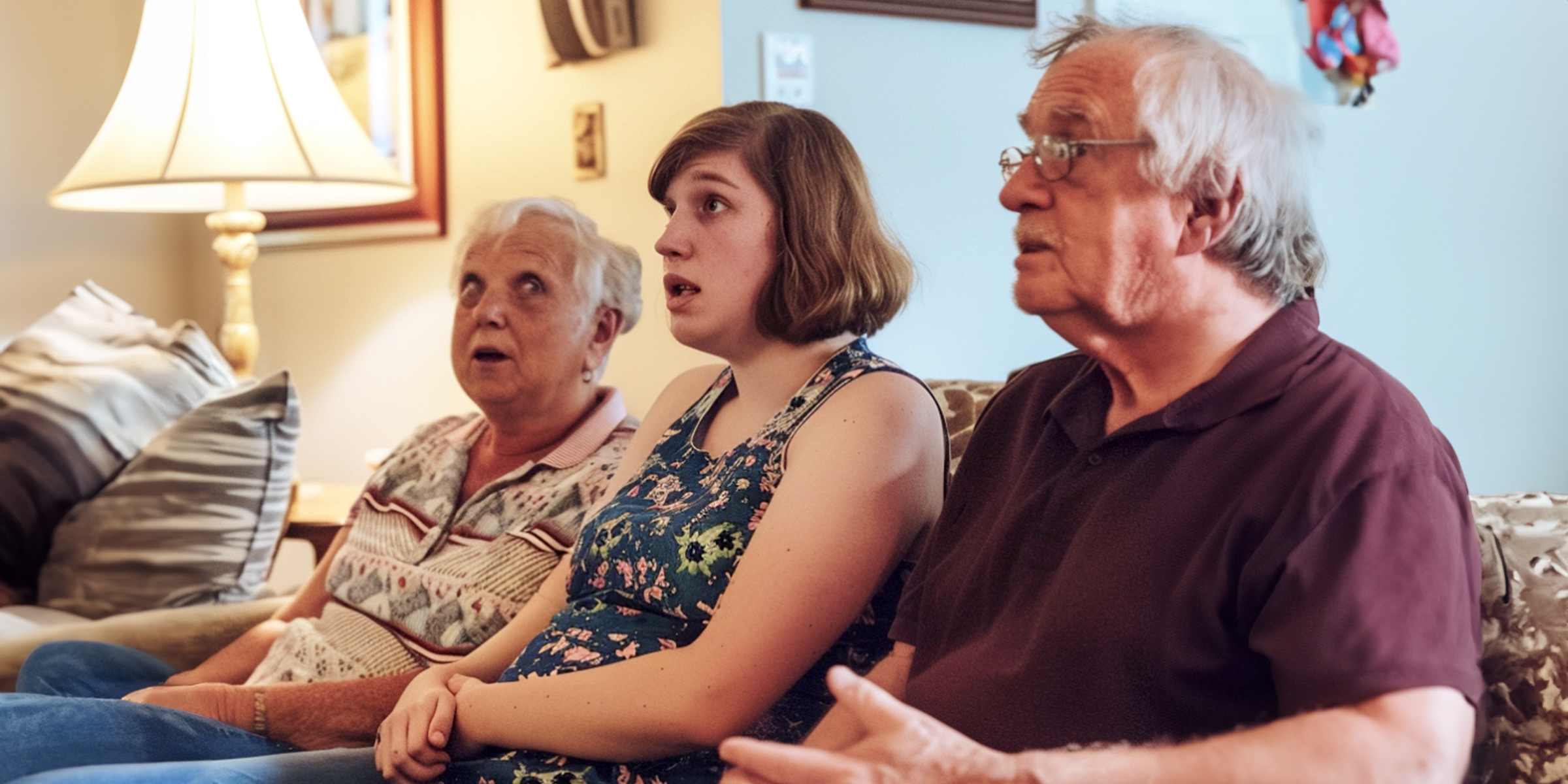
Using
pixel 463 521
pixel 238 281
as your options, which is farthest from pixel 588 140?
pixel 463 521

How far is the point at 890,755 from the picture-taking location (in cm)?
92

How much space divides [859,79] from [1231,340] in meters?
1.34

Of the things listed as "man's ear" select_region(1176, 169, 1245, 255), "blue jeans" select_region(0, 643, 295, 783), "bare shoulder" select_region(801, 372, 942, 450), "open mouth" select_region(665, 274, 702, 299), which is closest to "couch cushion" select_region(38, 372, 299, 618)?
"blue jeans" select_region(0, 643, 295, 783)

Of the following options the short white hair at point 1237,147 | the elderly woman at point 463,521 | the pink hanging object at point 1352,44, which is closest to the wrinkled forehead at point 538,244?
the elderly woman at point 463,521

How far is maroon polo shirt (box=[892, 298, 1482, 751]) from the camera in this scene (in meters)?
0.84

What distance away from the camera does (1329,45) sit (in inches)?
114

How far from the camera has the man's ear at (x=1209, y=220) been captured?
1026 mm

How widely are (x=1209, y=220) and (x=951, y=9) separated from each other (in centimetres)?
141

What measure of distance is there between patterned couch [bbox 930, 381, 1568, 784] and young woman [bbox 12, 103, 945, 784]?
1.70 feet

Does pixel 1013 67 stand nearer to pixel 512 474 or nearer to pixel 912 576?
pixel 512 474

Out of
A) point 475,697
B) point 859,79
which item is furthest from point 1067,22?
point 859,79

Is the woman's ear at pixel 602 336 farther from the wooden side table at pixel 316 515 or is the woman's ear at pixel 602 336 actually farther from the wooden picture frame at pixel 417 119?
the wooden picture frame at pixel 417 119

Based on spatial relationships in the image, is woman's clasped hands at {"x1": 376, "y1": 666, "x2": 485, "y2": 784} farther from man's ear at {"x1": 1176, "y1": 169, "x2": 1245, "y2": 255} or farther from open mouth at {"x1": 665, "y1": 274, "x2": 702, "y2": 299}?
man's ear at {"x1": 1176, "y1": 169, "x2": 1245, "y2": 255}

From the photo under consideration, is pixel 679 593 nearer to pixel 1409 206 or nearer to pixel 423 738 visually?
pixel 423 738
